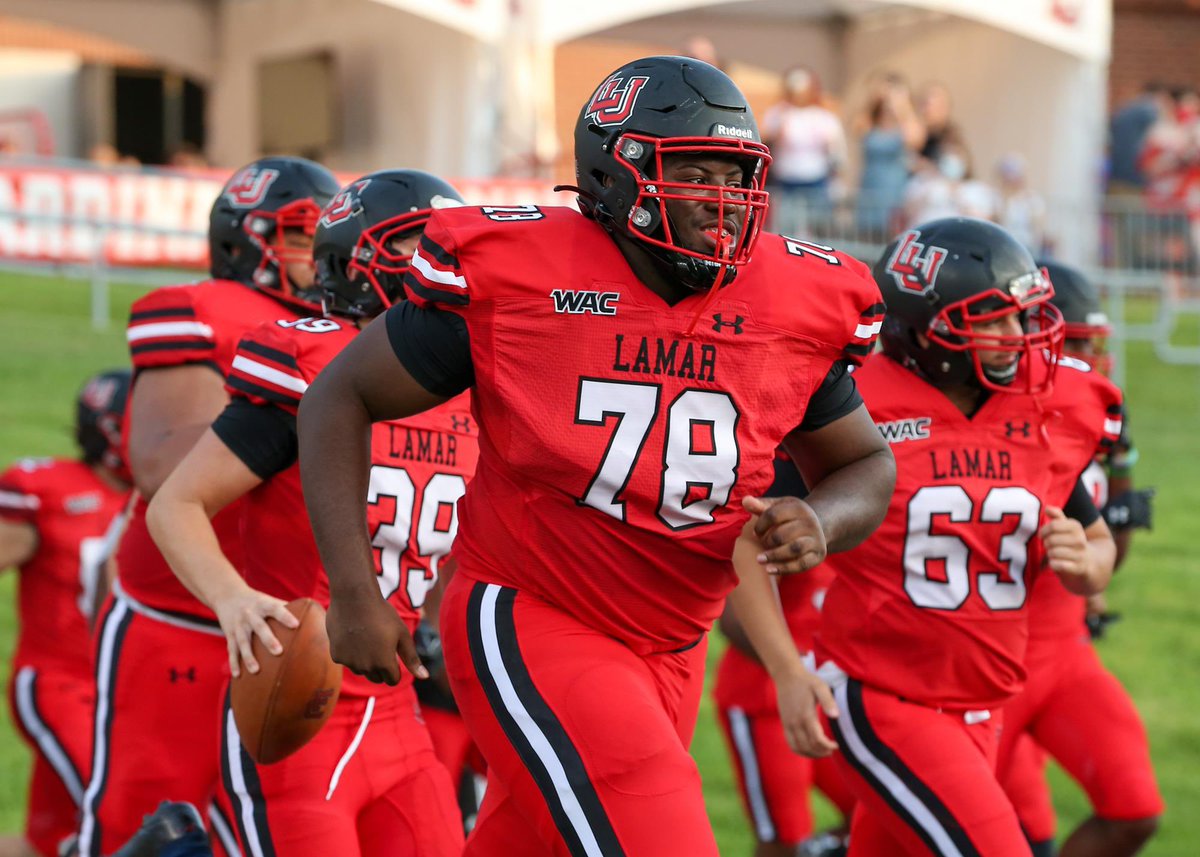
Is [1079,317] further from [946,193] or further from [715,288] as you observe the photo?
[946,193]

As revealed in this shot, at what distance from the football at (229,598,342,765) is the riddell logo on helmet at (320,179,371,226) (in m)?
1.09

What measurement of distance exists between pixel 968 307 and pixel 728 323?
1527mm

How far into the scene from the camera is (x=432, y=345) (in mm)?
3348

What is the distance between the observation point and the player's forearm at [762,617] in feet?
14.1

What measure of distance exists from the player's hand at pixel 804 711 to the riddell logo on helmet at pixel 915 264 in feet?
3.89

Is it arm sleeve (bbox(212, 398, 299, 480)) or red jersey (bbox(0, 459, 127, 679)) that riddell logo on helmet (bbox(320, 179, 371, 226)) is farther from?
red jersey (bbox(0, 459, 127, 679))

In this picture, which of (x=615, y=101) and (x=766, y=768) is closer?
(x=615, y=101)

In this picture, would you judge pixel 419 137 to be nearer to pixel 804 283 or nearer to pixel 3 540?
pixel 3 540

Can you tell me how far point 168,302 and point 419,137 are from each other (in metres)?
16.7

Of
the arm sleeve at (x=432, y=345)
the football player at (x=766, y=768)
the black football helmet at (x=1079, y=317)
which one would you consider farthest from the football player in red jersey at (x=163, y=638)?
the black football helmet at (x=1079, y=317)

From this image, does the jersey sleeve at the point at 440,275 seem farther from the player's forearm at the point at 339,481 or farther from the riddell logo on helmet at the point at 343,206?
the riddell logo on helmet at the point at 343,206

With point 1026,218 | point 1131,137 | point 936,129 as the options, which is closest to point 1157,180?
point 1131,137

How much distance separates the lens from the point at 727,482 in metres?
3.45

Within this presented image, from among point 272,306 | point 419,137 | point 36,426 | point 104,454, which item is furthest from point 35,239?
point 272,306
